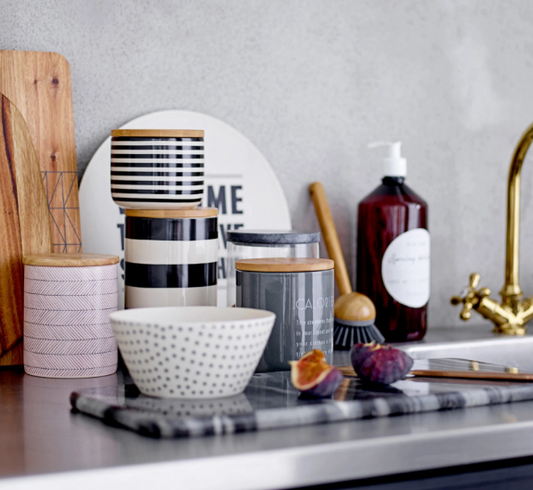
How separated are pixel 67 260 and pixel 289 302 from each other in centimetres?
26

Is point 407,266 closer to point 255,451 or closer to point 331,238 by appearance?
point 331,238

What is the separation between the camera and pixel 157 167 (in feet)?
2.97

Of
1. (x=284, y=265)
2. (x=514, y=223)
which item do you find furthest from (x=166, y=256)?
(x=514, y=223)

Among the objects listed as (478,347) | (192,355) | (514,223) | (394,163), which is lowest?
(478,347)

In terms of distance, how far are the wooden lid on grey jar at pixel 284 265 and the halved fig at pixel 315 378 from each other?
0.41 feet

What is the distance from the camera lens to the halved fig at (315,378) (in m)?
0.69

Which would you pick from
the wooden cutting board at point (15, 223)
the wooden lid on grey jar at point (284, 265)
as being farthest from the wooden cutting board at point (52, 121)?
the wooden lid on grey jar at point (284, 265)

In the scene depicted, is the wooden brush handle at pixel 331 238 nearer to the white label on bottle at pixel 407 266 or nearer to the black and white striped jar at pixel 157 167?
the white label on bottle at pixel 407 266

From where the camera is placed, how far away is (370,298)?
1218 mm

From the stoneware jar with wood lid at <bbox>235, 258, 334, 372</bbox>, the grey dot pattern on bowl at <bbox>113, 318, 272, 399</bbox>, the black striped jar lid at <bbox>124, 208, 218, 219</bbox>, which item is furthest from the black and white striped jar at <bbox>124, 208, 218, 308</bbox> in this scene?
the grey dot pattern on bowl at <bbox>113, 318, 272, 399</bbox>

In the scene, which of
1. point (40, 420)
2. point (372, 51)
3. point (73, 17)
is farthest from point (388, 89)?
point (40, 420)

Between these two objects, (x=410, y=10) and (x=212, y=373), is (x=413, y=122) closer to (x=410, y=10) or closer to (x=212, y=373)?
(x=410, y=10)

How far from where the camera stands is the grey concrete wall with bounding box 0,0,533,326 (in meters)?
1.10

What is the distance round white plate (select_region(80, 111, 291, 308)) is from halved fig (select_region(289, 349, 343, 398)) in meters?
0.45
